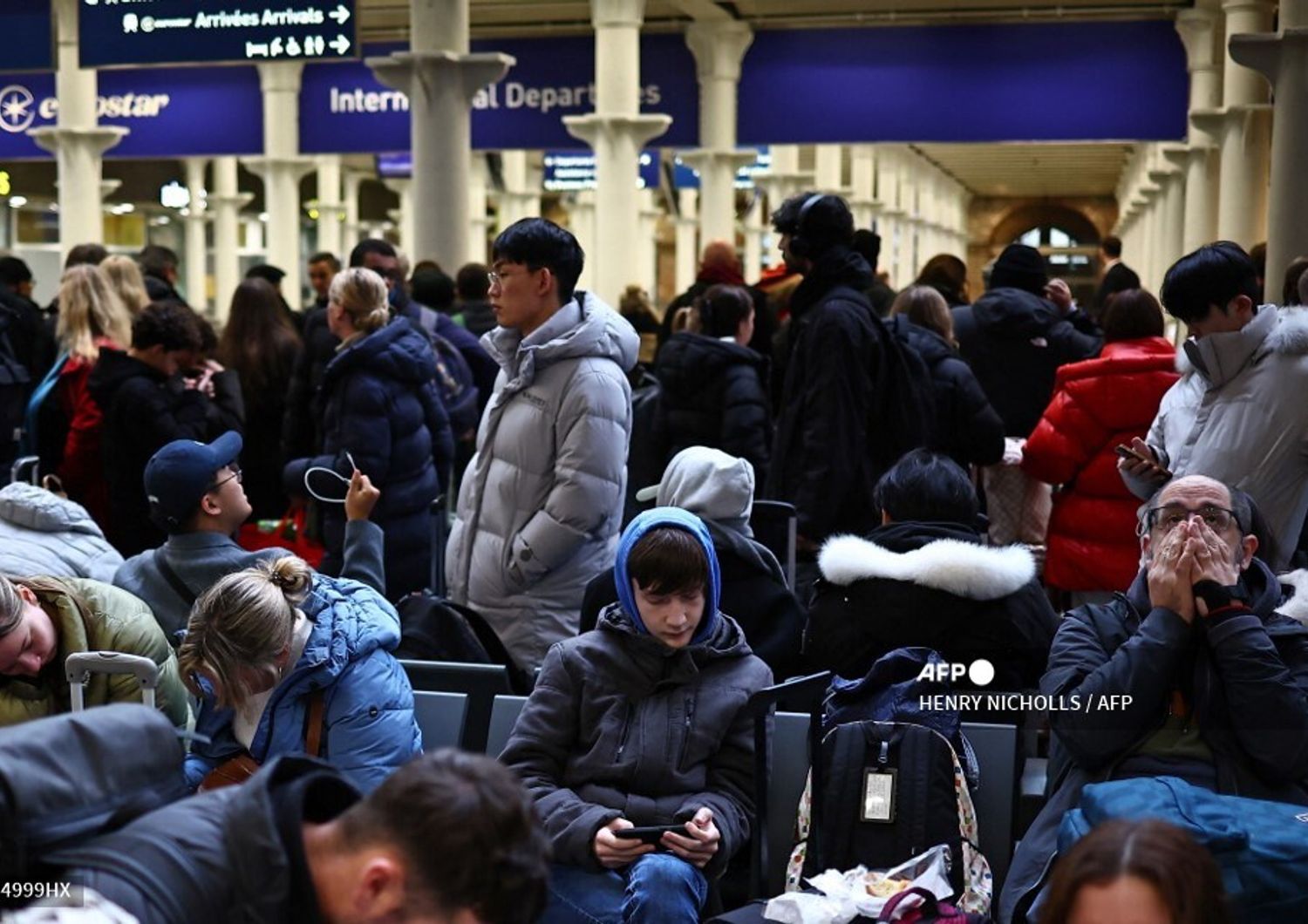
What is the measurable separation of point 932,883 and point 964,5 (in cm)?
1760

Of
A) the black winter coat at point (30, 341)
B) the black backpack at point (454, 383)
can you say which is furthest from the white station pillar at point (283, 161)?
the black backpack at point (454, 383)

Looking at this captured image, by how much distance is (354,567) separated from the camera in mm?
4941

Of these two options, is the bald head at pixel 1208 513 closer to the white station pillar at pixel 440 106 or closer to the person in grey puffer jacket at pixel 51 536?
the person in grey puffer jacket at pixel 51 536

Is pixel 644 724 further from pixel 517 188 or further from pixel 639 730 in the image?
pixel 517 188

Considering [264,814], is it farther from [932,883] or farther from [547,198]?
[547,198]

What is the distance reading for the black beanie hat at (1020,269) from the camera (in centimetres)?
811

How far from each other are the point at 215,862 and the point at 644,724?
1.99 metres

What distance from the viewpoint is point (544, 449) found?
5.16 m

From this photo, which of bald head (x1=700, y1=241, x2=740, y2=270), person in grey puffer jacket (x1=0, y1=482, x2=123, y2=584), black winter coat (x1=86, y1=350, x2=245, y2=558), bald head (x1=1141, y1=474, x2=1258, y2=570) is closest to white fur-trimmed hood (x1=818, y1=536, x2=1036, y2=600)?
bald head (x1=1141, y1=474, x2=1258, y2=570)

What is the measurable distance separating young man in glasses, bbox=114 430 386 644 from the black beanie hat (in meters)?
4.02

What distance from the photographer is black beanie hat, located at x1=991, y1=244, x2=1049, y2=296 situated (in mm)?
8109

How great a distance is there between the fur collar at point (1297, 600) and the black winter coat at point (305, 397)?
155 inches

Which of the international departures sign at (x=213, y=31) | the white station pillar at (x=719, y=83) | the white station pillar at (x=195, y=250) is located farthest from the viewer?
the white station pillar at (x=195, y=250)

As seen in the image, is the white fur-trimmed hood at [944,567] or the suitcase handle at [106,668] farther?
the white fur-trimmed hood at [944,567]
